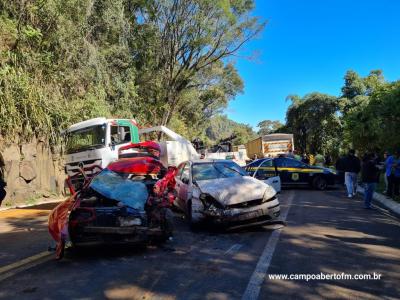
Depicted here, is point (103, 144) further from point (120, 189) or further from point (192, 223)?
point (120, 189)

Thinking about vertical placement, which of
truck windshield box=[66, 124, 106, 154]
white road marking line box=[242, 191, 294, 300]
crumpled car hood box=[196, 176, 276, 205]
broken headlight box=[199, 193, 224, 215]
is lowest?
white road marking line box=[242, 191, 294, 300]

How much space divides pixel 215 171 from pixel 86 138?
269 inches

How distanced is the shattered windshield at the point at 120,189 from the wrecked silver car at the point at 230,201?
4.73 feet

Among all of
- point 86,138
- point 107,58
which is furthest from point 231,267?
point 107,58

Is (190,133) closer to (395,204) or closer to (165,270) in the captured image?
(395,204)

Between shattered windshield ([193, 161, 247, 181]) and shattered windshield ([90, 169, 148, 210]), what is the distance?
91.6 inches

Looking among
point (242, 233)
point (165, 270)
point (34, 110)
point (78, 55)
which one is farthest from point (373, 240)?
point (78, 55)

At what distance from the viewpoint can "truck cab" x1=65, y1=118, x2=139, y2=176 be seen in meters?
13.8

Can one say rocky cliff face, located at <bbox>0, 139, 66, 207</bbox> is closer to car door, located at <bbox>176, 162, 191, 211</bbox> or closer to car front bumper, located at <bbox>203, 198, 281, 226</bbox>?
car door, located at <bbox>176, 162, 191, 211</bbox>

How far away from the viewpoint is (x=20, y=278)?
206 inches

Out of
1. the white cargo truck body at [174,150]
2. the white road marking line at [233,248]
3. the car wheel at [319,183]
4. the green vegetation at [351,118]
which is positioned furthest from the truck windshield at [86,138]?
the green vegetation at [351,118]

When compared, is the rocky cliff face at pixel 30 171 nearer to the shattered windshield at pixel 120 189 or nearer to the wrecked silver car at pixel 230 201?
the wrecked silver car at pixel 230 201

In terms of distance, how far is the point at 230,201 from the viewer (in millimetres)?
7859

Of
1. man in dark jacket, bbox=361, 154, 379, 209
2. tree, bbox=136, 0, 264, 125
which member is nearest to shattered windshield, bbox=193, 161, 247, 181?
man in dark jacket, bbox=361, 154, 379, 209
